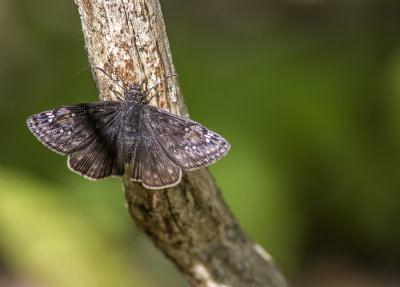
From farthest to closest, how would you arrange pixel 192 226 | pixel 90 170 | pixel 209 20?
pixel 209 20 < pixel 192 226 < pixel 90 170

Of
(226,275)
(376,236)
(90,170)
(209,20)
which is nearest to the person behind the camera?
(90,170)

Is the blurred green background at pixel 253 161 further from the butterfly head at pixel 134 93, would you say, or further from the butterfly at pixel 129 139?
the butterfly head at pixel 134 93

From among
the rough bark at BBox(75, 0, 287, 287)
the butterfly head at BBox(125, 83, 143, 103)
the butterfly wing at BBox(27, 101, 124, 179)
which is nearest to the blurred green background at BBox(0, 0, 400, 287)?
the rough bark at BBox(75, 0, 287, 287)

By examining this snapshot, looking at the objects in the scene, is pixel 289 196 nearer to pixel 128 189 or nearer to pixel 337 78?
pixel 337 78

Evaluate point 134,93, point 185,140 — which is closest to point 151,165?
point 185,140

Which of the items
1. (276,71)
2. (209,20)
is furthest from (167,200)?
(209,20)

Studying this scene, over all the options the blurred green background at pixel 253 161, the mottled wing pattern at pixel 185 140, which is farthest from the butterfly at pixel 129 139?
the blurred green background at pixel 253 161

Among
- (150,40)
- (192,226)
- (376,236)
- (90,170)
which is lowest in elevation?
(376,236)
